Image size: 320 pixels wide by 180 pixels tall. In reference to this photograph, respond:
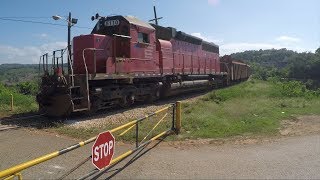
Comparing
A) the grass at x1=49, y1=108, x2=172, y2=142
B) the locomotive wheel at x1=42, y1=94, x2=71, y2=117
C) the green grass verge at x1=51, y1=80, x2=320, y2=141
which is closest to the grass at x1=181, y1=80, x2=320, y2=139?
the green grass verge at x1=51, y1=80, x2=320, y2=141

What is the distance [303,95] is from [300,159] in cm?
1701

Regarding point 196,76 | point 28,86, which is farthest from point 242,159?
point 28,86

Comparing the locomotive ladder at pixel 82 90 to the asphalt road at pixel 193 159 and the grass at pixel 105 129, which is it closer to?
the grass at pixel 105 129

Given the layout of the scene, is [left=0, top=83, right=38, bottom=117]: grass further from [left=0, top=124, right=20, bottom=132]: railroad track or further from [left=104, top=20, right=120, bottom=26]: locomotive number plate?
[left=104, top=20, right=120, bottom=26]: locomotive number plate

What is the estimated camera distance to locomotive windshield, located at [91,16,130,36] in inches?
591

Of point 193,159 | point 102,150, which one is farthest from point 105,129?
point 102,150

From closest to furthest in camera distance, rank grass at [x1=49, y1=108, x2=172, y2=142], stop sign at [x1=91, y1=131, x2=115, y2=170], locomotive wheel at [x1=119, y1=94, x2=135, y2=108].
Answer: stop sign at [x1=91, y1=131, x2=115, y2=170]
grass at [x1=49, y1=108, x2=172, y2=142]
locomotive wheel at [x1=119, y1=94, x2=135, y2=108]

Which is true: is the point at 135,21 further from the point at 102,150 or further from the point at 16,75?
the point at 16,75

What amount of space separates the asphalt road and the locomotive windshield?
6.09 m

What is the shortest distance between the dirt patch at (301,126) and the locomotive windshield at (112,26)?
7.15m

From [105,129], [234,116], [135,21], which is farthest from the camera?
[135,21]

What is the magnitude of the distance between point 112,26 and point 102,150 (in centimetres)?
985

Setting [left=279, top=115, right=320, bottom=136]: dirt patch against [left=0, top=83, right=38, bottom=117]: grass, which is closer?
[left=279, top=115, right=320, bottom=136]: dirt patch

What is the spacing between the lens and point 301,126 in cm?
1303
